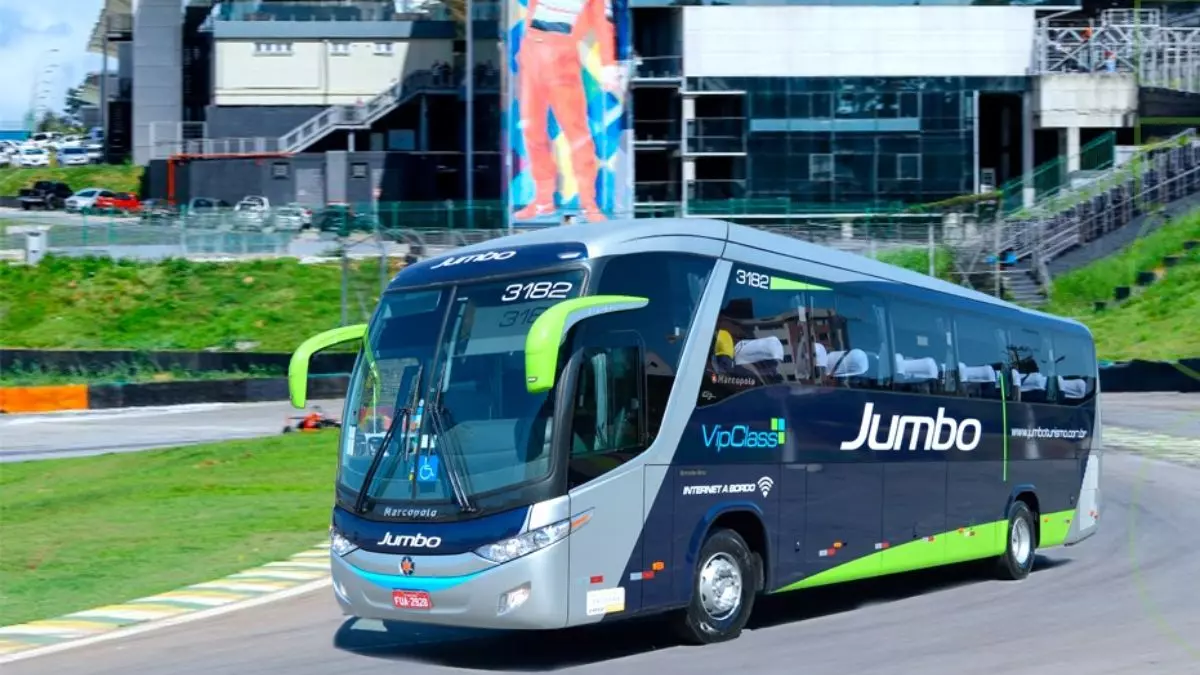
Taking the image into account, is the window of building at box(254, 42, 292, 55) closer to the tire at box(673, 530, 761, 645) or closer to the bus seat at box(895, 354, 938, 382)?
the bus seat at box(895, 354, 938, 382)

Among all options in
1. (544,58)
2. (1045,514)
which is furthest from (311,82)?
(1045,514)

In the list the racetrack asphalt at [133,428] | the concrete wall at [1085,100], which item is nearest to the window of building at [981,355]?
the racetrack asphalt at [133,428]

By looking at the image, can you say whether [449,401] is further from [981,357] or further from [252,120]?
[252,120]

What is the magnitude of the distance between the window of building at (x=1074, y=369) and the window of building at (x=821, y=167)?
54685 mm

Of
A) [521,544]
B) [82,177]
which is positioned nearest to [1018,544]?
[521,544]

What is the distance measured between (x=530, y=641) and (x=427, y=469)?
2109mm

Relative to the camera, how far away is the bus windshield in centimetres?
1145

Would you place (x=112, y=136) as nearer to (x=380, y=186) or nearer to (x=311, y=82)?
(x=311, y=82)

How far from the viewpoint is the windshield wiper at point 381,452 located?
1180 cm

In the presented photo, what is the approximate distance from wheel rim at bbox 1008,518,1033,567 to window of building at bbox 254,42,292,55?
249ft

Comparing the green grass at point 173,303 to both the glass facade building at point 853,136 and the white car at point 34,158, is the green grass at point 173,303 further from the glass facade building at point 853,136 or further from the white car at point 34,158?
the white car at point 34,158

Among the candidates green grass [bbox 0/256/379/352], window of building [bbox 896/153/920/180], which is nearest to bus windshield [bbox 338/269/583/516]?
green grass [bbox 0/256/379/352]

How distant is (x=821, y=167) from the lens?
7475 centimetres

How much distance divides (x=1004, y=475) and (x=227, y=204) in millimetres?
67105
